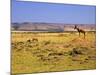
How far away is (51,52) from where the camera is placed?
7.38ft

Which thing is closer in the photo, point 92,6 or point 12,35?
point 12,35

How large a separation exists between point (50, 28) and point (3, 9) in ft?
1.80

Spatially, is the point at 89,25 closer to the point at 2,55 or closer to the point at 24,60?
the point at 24,60

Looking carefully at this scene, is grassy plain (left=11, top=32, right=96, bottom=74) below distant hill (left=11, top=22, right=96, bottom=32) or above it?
below

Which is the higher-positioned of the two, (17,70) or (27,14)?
(27,14)

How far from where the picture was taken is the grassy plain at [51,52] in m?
2.13

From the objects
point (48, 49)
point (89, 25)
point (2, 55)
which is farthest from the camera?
point (89, 25)

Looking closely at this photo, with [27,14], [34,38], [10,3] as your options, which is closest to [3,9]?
[10,3]

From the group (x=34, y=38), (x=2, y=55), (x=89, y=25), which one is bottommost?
(x=2, y=55)

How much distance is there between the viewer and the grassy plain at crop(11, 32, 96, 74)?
2.13 metres

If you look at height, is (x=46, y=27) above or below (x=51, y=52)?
above

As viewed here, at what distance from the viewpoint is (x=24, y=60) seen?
7.05 feet

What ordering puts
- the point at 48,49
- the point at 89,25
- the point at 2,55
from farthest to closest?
1. the point at 89,25
2. the point at 48,49
3. the point at 2,55

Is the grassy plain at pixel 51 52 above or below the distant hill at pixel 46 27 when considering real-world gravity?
below
